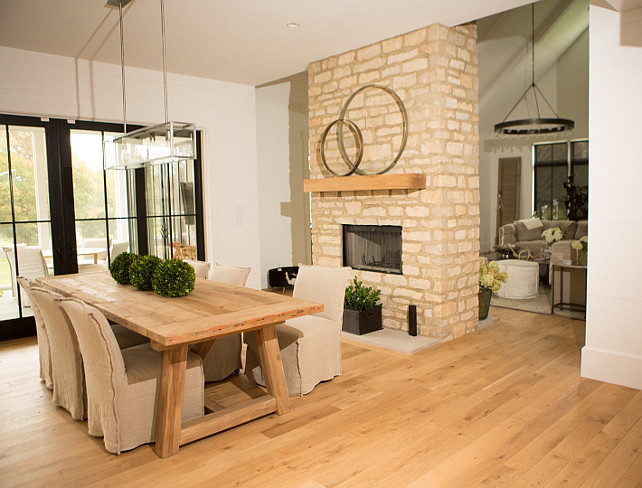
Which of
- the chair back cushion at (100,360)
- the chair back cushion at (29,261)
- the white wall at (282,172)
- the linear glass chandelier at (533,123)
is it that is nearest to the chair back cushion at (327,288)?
the chair back cushion at (100,360)

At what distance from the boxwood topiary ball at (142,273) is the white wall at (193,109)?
238 cm

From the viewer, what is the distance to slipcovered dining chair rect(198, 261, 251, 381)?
368cm

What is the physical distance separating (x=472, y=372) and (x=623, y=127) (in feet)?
6.53

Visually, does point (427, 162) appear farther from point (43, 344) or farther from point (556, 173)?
point (556, 173)

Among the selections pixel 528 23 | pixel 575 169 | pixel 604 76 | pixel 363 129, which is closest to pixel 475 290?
pixel 363 129

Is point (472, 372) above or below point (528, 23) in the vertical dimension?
below

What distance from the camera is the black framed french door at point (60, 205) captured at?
193 inches

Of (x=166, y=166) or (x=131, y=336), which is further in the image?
(x=166, y=166)

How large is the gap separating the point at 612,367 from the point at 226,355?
8.92ft

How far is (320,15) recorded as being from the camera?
13.4 ft

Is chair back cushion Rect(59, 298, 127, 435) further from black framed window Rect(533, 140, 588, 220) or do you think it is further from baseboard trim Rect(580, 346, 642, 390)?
black framed window Rect(533, 140, 588, 220)

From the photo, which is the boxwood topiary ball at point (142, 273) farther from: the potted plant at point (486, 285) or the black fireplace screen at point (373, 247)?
the potted plant at point (486, 285)

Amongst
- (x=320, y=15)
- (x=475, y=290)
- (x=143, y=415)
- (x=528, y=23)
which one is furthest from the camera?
(x=528, y=23)

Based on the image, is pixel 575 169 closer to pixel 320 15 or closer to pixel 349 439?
pixel 320 15
